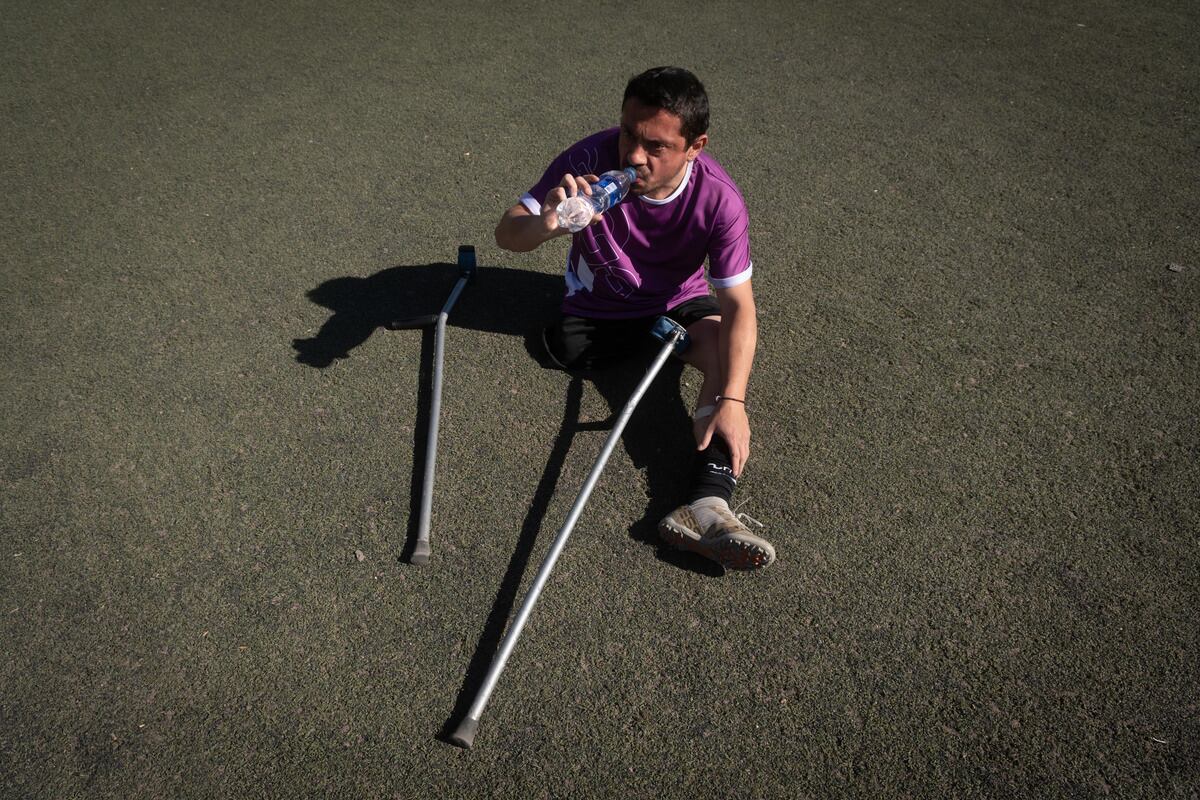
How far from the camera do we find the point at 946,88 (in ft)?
18.5

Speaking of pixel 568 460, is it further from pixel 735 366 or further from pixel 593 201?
pixel 593 201

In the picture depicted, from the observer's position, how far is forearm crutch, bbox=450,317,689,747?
2430 mm

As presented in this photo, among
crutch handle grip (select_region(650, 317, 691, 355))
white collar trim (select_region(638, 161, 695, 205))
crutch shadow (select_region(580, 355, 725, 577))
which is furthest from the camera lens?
crutch handle grip (select_region(650, 317, 691, 355))

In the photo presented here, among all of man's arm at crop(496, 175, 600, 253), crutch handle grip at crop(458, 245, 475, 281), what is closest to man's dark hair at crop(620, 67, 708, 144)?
man's arm at crop(496, 175, 600, 253)

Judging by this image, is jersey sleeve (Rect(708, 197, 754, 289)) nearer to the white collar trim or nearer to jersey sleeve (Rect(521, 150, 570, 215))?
the white collar trim

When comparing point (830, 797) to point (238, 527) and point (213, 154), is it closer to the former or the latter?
point (238, 527)

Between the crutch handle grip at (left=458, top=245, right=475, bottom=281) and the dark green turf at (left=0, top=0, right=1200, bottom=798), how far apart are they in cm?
13

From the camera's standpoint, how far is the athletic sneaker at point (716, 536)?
2.73 m

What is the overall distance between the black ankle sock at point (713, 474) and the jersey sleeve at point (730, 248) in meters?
0.60

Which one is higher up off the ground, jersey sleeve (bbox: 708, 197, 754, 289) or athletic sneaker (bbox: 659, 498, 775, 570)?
jersey sleeve (bbox: 708, 197, 754, 289)

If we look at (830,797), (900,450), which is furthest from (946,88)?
(830,797)

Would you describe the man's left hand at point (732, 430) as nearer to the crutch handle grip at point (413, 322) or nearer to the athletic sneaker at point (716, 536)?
the athletic sneaker at point (716, 536)

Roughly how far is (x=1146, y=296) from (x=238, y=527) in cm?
394

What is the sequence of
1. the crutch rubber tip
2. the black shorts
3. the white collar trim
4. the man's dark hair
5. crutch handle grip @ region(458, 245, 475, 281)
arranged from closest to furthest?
1. the crutch rubber tip
2. the man's dark hair
3. the white collar trim
4. the black shorts
5. crutch handle grip @ region(458, 245, 475, 281)
